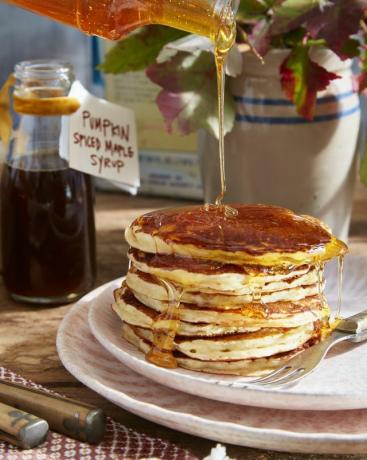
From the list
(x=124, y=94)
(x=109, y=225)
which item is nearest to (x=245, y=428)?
(x=109, y=225)

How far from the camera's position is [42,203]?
1.41m

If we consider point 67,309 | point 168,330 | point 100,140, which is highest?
point 100,140

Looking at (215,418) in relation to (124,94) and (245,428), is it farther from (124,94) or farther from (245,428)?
(124,94)

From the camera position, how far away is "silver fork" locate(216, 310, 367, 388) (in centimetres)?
105

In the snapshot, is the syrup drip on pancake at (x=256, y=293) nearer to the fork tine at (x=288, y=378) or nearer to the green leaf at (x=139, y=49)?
the fork tine at (x=288, y=378)

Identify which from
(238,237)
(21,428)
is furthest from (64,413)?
(238,237)

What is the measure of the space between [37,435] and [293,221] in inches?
15.8

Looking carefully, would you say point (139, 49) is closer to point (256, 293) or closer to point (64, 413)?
point (256, 293)

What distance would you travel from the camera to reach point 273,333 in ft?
3.58

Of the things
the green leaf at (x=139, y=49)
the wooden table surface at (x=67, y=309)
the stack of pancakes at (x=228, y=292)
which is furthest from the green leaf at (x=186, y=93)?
the stack of pancakes at (x=228, y=292)

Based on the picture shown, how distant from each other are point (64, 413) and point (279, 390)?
22 centimetres

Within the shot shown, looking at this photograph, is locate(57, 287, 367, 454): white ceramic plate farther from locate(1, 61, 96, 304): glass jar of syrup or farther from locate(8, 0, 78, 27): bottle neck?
locate(8, 0, 78, 27): bottle neck

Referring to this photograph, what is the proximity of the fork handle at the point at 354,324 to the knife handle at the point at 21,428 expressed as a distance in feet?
1.31

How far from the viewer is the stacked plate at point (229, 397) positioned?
958mm
